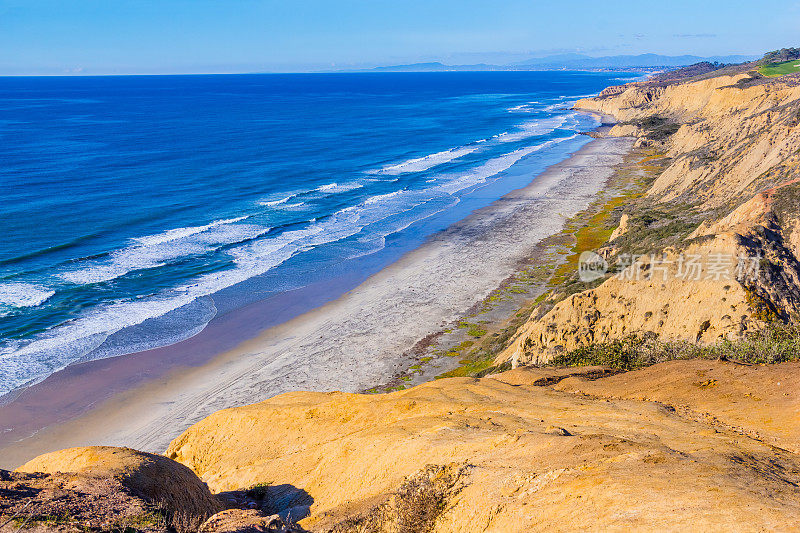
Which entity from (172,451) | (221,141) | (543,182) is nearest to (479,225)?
(543,182)

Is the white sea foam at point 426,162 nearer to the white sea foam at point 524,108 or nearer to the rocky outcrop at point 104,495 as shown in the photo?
the rocky outcrop at point 104,495

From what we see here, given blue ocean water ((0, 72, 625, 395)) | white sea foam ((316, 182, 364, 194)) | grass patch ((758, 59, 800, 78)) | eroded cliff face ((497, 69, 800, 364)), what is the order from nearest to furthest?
eroded cliff face ((497, 69, 800, 364)), blue ocean water ((0, 72, 625, 395)), white sea foam ((316, 182, 364, 194)), grass patch ((758, 59, 800, 78))

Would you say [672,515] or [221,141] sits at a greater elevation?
[221,141]

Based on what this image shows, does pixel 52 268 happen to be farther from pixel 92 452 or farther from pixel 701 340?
pixel 701 340

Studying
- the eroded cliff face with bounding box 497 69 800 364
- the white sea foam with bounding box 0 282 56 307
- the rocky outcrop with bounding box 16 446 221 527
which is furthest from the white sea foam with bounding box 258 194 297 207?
the rocky outcrop with bounding box 16 446 221 527

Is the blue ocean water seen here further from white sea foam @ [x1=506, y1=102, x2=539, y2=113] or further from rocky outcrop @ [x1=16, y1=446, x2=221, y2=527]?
white sea foam @ [x1=506, y1=102, x2=539, y2=113]

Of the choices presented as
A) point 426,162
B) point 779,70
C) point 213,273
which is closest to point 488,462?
point 213,273
